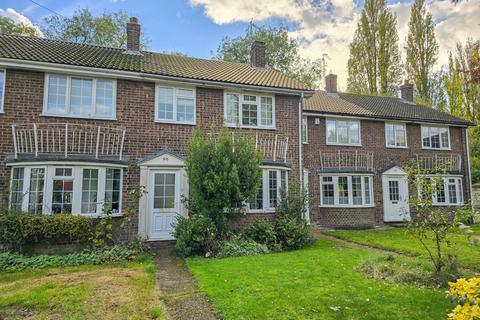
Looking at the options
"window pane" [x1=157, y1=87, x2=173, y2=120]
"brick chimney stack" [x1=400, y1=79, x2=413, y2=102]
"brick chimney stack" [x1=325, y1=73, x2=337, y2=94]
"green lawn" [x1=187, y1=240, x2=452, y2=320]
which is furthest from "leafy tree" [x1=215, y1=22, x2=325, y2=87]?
"green lawn" [x1=187, y1=240, x2=452, y2=320]

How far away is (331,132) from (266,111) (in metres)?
5.38

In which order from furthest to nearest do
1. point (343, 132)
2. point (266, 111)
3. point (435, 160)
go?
point (435, 160) < point (343, 132) < point (266, 111)

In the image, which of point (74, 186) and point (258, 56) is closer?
Answer: point (74, 186)

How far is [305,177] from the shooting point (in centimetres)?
1503

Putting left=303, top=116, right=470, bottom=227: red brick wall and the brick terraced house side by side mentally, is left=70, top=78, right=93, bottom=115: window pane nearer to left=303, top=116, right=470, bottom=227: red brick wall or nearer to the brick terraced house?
the brick terraced house

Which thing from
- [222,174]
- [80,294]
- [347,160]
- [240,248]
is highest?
[347,160]

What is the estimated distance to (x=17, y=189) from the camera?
29.7ft

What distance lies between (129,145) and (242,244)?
5310 millimetres

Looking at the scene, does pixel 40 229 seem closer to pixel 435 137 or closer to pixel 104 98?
pixel 104 98

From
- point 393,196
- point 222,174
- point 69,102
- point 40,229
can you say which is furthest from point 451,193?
point 40,229

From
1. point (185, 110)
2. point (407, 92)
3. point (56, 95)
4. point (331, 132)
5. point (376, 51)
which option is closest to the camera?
point (56, 95)

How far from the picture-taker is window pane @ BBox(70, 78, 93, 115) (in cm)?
1005

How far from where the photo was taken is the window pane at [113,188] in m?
9.81

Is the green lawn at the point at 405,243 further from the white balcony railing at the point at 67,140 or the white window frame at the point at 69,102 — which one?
the white window frame at the point at 69,102
